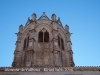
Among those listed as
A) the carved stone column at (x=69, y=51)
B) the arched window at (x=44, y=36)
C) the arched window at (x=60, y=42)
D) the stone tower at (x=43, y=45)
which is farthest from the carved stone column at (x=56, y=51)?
the carved stone column at (x=69, y=51)

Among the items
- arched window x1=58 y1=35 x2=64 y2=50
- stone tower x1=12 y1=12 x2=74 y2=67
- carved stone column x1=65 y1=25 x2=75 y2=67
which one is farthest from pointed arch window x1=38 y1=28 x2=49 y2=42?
carved stone column x1=65 y1=25 x2=75 y2=67

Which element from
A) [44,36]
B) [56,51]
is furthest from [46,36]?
[56,51]

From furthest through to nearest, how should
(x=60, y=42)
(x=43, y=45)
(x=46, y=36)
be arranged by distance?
(x=46, y=36), (x=60, y=42), (x=43, y=45)

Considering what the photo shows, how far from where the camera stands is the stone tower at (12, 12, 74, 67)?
23203 mm

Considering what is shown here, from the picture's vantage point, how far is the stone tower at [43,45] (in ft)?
76.1

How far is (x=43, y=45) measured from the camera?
81.8ft

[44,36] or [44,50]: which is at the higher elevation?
[44,36]

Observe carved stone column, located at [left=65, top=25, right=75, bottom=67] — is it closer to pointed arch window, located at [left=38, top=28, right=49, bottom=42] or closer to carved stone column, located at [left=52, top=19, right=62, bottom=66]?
carved stone column, located at [left=52, top=19, right=62, bottom=66]

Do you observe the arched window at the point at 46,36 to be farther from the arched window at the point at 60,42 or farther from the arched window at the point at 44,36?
the arched window at the point at 60,42

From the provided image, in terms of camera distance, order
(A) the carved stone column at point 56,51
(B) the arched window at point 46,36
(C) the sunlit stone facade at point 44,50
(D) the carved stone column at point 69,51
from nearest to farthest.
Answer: (C) the sunlit stone facade at point 44,50
(A) the carved stone column at point 56,51
(D) the carved stone column at point 69,51
(B) the arched window at point 46,36

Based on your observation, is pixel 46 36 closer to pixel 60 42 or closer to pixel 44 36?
pixel 44 36

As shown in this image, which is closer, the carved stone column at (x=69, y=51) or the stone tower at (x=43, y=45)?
the stone tower at (x=43, y=45)

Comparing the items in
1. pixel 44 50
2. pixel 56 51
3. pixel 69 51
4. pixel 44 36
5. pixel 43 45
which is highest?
pixel 44 36

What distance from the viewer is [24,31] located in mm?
27938
